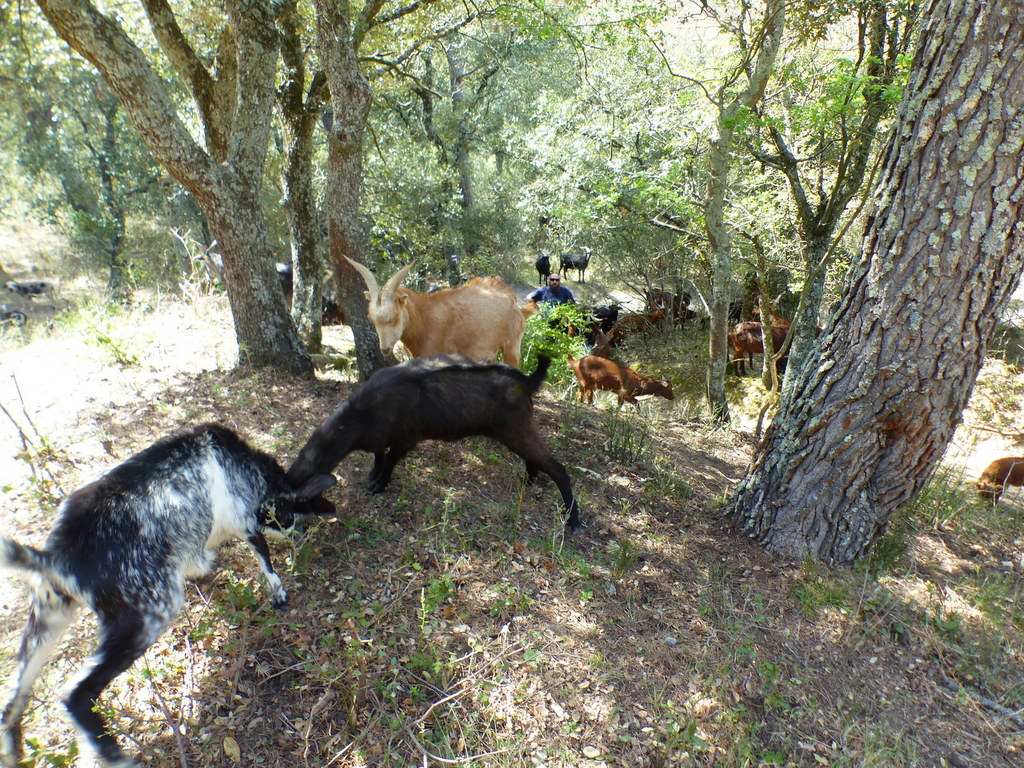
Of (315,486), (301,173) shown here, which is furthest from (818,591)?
(301,173)

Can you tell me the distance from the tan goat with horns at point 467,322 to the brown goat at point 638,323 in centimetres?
874

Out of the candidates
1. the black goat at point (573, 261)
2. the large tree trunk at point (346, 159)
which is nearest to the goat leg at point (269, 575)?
the large tree trunk at point (346, 159)

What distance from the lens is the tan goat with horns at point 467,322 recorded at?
6.41 m

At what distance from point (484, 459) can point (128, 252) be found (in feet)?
55.1

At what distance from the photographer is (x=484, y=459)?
16.9 ft

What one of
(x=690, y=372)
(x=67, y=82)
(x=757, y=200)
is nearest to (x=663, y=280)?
(x=690, y=372)

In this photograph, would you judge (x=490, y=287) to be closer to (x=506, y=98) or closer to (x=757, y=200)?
(x=757, y=200)

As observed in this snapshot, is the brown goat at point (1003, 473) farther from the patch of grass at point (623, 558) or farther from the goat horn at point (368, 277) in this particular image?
the goat horn at point (368, 277)

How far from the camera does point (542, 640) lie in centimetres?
327

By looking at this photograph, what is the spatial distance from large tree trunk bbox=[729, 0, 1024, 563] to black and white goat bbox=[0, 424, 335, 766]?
353cm

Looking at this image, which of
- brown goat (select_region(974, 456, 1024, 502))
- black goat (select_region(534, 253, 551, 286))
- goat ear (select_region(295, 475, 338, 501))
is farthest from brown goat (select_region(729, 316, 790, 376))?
goat ear (select_region(295, 475, 338, 501))

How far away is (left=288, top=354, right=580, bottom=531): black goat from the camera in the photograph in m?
4.28

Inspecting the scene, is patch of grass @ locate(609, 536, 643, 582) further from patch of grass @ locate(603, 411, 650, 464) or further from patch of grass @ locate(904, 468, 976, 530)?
patch of grass @ locate(904, 468, 976, 530)

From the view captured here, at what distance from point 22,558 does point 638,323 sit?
563 inches
